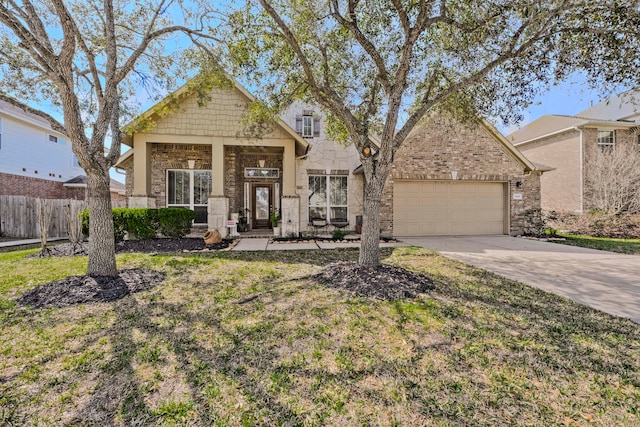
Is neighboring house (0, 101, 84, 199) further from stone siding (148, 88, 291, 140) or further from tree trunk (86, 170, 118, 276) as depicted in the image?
tree trunk (86, 170, 118, 276)

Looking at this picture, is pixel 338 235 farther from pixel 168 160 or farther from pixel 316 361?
pixel 316 361

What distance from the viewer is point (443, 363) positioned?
2.87 m

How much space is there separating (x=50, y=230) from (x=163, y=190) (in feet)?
16.7

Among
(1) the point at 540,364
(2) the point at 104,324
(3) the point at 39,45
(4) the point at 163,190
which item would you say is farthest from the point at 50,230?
(1) the point at 540,364

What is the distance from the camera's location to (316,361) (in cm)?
289

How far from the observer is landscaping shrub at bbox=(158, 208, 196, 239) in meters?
9.98

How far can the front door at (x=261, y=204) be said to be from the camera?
13.9m

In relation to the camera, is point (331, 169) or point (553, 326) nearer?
point (553, 326)

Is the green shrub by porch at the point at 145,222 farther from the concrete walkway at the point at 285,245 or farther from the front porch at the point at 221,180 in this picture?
A: the concrete walkway at the point at 285,245

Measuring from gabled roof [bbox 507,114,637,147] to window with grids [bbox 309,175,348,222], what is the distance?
16.2m

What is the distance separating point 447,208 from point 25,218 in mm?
18006

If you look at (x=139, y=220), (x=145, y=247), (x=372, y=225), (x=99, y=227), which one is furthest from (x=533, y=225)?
(x=139, y=220)

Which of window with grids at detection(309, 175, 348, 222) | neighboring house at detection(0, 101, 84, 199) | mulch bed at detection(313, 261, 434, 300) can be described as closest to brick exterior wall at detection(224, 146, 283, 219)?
window with grids at detection(309, 175, 348, 222)

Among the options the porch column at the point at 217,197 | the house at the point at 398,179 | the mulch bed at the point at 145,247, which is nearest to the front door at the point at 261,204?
the house at the point at 398,179
